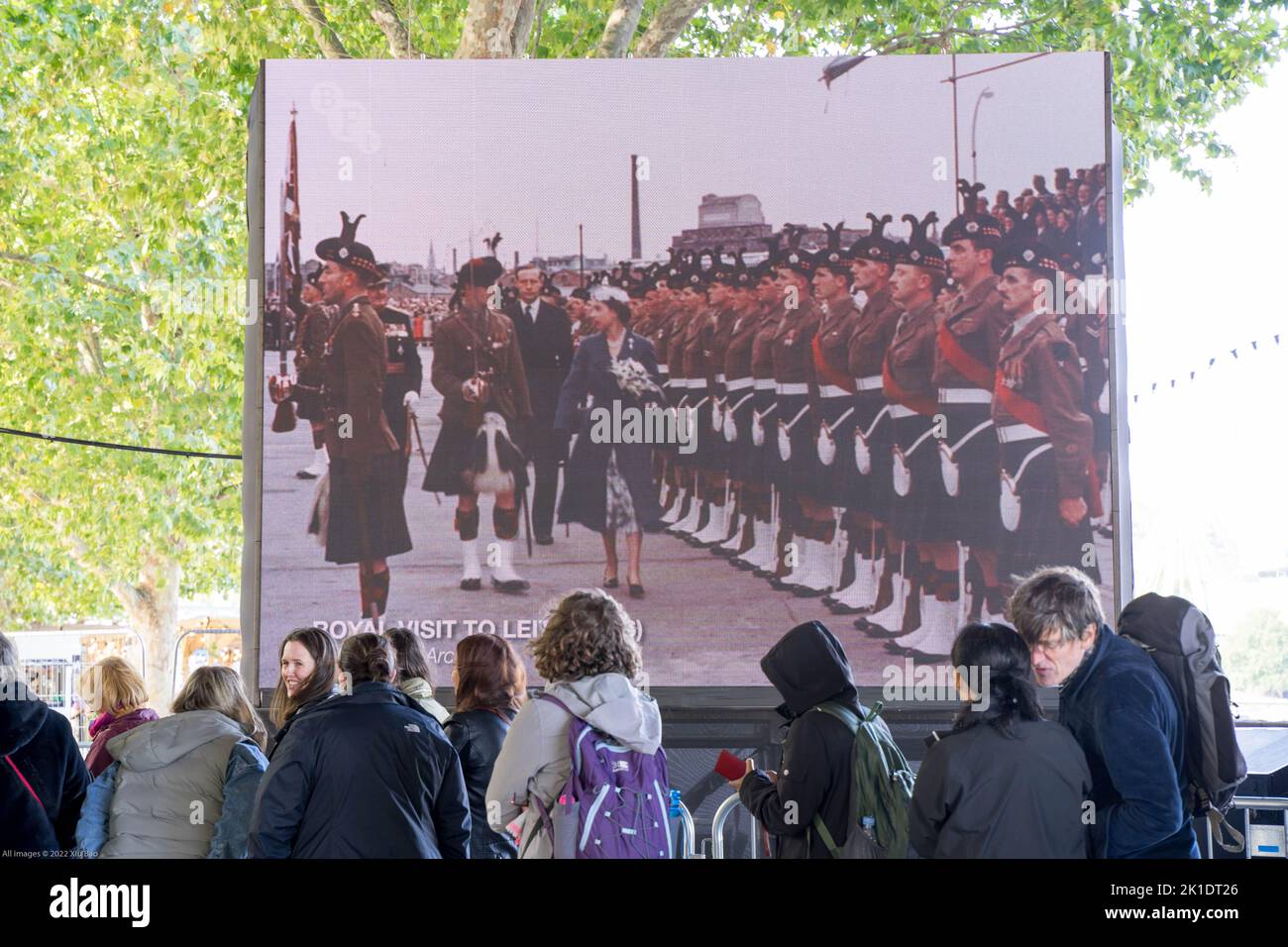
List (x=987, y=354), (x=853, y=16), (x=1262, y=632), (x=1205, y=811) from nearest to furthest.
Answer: (x=1205, y=811) → (x=987, y=354) → (x=853, y=16) → (x=1262, y=632)

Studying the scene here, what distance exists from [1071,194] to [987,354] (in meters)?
Result: 0.98

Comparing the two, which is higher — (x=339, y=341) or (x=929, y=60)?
(x=929, y=60)

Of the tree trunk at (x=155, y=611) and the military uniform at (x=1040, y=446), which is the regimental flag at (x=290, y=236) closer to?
the military uniform at (x=1040, y=446)

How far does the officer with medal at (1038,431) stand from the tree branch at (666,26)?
23.1ft

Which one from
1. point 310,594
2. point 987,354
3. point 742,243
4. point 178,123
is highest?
point 178,123

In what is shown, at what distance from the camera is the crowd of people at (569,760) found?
4.32 m

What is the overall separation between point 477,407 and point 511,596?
41.0 inches

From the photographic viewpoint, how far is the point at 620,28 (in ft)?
43.2

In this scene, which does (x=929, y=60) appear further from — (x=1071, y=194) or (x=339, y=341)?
(x=339, y=341)

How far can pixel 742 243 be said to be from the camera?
7797mm

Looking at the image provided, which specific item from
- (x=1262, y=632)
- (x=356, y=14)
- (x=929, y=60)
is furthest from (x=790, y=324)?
(x=1262, y=632)

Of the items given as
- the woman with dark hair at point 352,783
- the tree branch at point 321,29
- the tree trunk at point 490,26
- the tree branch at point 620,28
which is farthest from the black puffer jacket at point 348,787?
the tree branch at point 321,29

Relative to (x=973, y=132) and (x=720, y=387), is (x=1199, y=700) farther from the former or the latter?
(x=973, y=132)

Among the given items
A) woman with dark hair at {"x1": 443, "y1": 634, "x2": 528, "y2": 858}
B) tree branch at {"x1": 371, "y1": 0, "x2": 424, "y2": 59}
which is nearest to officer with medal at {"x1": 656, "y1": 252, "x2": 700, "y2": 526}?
woman with dark hair at {"x1": 443, "y1": 634, "x2": 528, "y2": 858}
